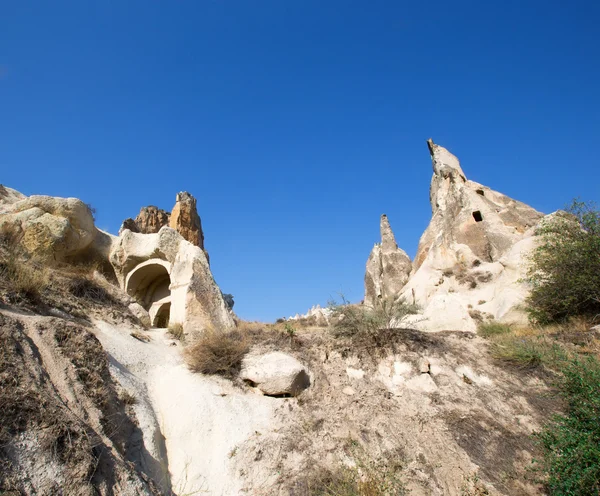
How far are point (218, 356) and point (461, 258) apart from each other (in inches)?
499

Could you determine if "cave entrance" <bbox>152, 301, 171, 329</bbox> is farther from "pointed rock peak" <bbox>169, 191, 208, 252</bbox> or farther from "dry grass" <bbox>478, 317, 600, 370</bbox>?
"pointed rock peak" <bbox>169, 191, 208, 252</bbox>

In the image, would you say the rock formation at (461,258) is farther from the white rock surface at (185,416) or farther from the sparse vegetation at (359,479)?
the white rock surface at (185,416)

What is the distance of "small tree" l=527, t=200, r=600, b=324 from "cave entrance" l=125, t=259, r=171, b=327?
9779 millimetres

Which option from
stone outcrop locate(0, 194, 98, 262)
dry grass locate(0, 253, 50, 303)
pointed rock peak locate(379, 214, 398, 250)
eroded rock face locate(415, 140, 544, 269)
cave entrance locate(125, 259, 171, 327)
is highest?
pointed rock peak locate(379, 214, 398, 250)

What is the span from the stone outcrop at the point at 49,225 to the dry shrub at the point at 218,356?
4.54 m

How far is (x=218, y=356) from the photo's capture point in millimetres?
6660

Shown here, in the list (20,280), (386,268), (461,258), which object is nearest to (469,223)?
(461,258)

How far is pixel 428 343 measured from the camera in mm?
7352

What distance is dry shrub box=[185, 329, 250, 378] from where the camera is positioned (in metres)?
6.47

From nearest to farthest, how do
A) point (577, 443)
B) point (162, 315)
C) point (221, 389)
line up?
point (577, 443) < point (221, 389) < point (162, 315)

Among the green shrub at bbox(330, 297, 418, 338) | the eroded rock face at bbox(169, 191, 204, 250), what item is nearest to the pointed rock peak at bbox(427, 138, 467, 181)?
the eroded rock face at bbox(169, 191, 204, 250)

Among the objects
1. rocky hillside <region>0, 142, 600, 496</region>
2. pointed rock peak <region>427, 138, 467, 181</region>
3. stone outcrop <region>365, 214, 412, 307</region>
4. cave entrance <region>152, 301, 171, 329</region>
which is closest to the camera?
rocky hillside <region>0, 142, 600, 496</region>

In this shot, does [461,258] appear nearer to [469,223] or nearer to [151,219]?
[469,223]

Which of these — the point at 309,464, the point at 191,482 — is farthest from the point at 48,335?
the point at 309,464
